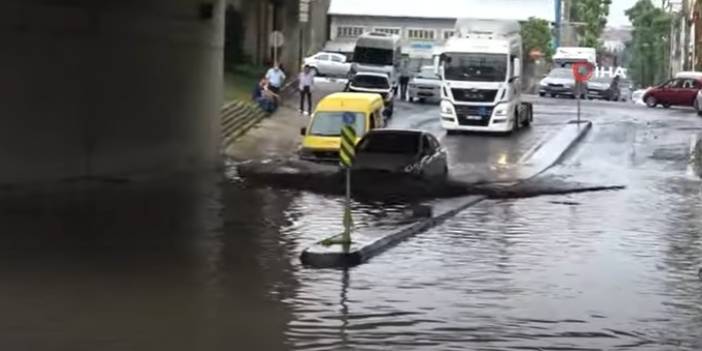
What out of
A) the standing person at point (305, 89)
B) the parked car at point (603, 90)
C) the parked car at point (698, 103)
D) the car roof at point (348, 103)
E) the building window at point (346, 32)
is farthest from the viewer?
the building window at point (346, 32)

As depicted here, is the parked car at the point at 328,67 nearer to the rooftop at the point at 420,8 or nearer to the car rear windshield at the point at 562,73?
the car rear windshield at the point at 562,73

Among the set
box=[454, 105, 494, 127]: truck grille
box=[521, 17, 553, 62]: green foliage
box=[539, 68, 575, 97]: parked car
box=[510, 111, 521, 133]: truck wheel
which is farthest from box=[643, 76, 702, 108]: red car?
box=[521, 17, 553, 62]: green foliage

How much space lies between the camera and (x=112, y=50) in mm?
26781

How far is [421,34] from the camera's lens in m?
89.8

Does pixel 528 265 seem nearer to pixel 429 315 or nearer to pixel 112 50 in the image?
pixel 429 315

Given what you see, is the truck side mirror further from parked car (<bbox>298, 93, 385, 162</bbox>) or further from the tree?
the tree

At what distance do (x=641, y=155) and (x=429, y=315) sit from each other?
25076 millimetres

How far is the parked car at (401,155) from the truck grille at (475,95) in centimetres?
1028

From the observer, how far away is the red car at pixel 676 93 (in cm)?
5472

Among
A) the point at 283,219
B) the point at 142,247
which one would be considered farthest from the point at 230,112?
the point at 142,247

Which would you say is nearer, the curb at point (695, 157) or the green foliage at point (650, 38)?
the curb at point (695, 157)

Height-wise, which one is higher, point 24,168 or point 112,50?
point 112,50

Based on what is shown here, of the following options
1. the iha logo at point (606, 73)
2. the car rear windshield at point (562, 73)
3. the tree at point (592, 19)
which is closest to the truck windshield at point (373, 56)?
the car rear windshield at point (562, 73)

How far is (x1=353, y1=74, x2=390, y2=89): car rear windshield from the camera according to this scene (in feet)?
159
